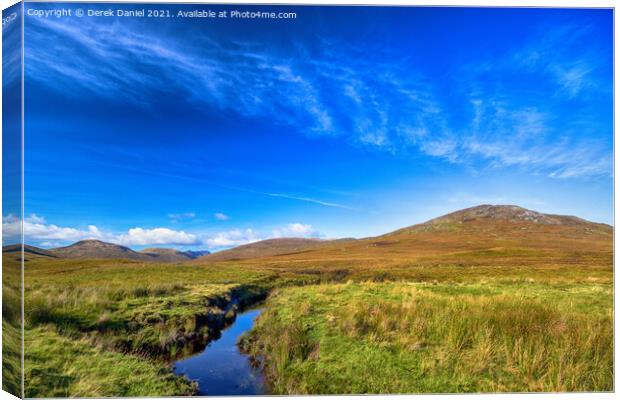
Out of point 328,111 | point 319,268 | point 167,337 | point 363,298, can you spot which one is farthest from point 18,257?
point 319,268

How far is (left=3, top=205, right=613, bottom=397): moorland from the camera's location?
5.68 m

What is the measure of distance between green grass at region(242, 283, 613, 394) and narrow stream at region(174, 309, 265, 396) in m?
0.35

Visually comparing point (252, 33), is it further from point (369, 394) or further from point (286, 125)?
point (369, 394)

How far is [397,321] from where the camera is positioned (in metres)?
6.95

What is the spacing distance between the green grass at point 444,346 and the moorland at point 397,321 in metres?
0.02

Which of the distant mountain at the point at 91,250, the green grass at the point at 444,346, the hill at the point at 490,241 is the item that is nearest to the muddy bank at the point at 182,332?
the green grass at the point at 444,346

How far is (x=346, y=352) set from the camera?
6.25 meters

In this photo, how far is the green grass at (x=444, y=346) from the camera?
18.3 feet

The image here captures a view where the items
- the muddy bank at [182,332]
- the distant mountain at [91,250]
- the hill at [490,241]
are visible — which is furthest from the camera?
the hill at [490,241]

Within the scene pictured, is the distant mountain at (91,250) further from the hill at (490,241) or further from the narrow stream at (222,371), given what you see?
the hill at (490,241)

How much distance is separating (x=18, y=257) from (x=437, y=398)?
761 cm

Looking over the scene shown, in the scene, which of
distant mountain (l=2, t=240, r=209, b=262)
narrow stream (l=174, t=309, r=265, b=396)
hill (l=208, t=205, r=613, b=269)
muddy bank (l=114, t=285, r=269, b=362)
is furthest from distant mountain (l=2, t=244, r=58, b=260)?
hill (l=208, t=205, r=613, b=269)

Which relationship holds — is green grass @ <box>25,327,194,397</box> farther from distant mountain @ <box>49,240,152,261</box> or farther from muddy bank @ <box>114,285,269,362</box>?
distant mountain @ <box>49,240,152,261</box>

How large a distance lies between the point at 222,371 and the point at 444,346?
4.55 metres
